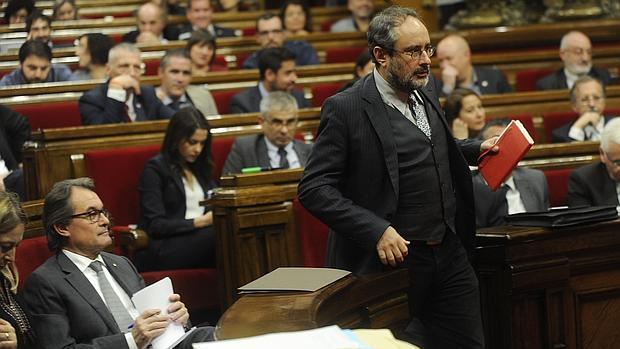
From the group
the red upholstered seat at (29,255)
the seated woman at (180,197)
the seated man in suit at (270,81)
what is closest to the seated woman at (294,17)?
the seated man in suit at (270,81)

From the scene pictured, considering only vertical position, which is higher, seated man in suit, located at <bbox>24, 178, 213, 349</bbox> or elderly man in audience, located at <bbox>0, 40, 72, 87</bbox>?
elderly man in audience, located at <bbox>0, 40, 72, 87</bbox>

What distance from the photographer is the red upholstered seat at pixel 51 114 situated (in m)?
5.50

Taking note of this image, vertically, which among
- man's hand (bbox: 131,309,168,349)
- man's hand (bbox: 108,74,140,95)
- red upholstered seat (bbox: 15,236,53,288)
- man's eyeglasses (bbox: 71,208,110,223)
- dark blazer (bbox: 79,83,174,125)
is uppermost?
man's hand (bbox: 108,74,140,95)

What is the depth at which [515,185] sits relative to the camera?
442 centimetres

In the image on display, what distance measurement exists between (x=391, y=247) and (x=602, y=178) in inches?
67.7

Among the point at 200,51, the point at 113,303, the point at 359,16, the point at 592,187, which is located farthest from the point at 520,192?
the point at 359,16

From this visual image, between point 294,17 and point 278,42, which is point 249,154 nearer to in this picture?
point 278,42

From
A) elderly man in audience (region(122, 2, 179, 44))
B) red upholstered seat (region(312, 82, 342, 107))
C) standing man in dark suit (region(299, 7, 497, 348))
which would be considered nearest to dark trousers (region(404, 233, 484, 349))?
standing man in dark suit (region(299, 7, 497, 348))

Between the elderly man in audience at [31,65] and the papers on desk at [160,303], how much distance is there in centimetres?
343

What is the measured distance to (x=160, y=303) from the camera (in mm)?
2668

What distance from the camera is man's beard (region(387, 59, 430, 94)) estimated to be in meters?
2.92

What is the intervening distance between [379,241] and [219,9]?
729cm

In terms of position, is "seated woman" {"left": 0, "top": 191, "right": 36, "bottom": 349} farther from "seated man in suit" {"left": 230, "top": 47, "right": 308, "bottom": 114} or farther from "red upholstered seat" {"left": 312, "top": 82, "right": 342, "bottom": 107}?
"red upholstered seat" {"left": 312, "top": 82, "right": 342, "bottom": 107}

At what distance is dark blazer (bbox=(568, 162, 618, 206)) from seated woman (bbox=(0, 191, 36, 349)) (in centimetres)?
228
